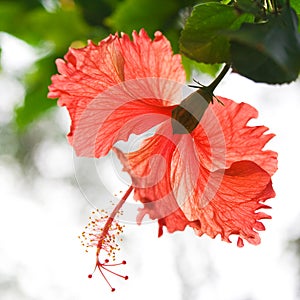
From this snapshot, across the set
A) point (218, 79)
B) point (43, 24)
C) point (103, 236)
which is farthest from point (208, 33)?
point (43, 24)

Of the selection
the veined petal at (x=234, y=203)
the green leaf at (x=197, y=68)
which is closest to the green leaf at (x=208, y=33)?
the veined petal at (x=234, y=203)

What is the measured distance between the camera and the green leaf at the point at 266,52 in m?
0.49

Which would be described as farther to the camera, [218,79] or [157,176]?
[157,176]

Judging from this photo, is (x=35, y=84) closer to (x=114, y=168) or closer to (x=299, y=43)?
(x=114, y=168)

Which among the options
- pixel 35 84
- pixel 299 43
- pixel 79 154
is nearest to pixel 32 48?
pixel 35 84

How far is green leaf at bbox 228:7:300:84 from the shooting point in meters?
0.49

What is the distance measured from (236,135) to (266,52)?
21 cm

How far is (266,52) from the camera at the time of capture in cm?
48

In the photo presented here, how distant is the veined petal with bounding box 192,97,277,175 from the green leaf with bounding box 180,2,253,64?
8 centimetres

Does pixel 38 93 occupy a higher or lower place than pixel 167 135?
higher

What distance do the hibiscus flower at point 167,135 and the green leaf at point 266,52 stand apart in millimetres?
135

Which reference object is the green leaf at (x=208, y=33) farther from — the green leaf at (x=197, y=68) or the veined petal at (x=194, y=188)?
the green leaf at (x=197, y=68)

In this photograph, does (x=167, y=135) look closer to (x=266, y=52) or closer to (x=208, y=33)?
(x=208, y=33)

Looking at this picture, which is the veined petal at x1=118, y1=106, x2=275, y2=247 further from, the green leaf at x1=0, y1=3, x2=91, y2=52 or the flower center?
the green leaf at x1=0, y1=3, x2=91, y2=52
